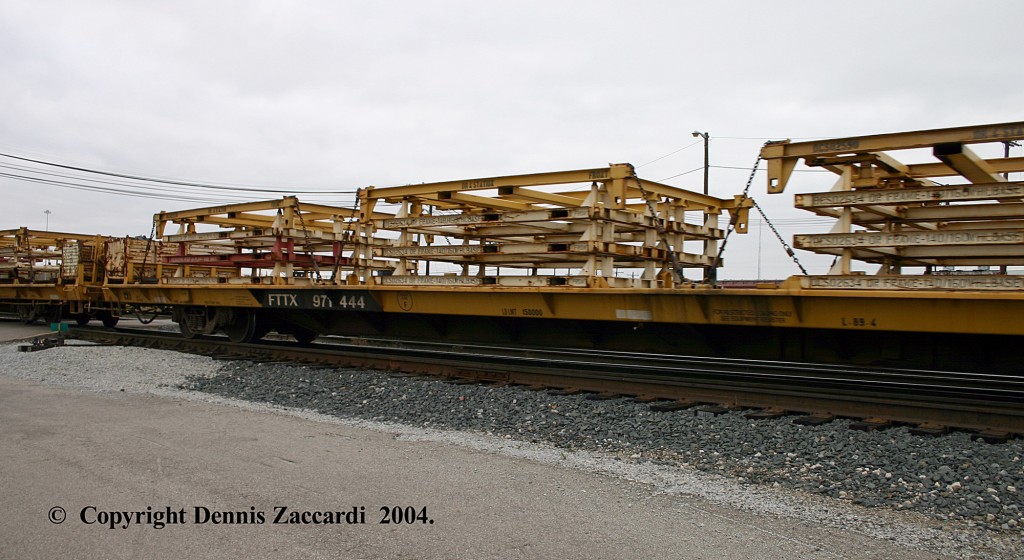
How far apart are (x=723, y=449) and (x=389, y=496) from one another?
8.68ft

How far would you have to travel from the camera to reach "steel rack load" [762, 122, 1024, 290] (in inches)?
228

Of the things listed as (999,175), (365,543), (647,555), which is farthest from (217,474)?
(999,175)

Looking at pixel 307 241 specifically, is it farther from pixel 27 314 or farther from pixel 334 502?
pixel 27 314

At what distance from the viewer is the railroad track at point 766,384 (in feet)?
20.2

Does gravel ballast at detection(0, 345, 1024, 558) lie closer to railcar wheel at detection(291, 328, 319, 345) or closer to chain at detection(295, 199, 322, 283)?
chain at detection(295, 199, 322, 283)

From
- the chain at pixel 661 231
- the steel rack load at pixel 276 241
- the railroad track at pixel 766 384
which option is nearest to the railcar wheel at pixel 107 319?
the steel rack load at pixel 276 241

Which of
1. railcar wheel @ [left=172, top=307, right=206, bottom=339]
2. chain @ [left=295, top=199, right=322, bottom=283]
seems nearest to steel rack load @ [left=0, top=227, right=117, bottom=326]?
railcar wheel @ [left=172, top=307, right=206, bottom=339]

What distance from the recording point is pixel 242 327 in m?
12.6

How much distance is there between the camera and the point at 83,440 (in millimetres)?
5867

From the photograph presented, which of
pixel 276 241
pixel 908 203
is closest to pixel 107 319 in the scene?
pixel 276 241

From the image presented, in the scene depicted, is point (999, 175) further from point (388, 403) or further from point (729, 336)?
point (388, 403)

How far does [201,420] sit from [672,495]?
4.49 metres

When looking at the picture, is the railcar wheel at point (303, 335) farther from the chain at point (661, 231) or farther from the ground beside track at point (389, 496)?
the chain at point (661, 231)

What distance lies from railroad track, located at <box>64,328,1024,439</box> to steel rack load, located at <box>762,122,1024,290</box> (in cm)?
113
